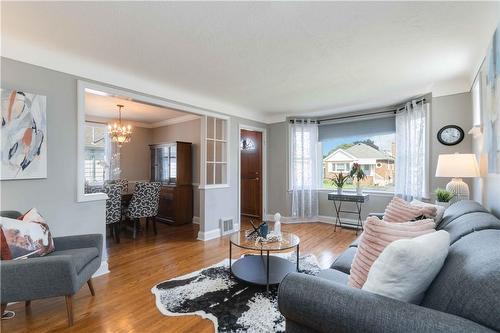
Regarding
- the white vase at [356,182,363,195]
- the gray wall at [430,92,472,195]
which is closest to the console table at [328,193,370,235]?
the white vase at [356,182,363,195]

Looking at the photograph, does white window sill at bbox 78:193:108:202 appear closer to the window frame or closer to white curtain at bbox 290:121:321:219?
the window frame

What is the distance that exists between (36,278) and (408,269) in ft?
7.57

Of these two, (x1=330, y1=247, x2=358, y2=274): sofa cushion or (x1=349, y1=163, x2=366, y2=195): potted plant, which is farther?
(x1=349, y1=163, x2=366, y2=195): potted plant

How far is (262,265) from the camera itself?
2.75m

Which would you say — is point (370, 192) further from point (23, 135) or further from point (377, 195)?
point (23, 135)

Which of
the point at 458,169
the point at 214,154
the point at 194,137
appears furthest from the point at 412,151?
the point at 194,137

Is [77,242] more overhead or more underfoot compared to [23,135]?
more underfoot

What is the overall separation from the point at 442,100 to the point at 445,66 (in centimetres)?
72

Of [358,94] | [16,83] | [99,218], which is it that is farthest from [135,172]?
[358,94]

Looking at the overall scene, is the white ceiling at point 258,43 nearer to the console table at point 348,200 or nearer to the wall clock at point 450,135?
the wall clock at point 450,135

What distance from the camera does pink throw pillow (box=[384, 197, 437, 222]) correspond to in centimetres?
197

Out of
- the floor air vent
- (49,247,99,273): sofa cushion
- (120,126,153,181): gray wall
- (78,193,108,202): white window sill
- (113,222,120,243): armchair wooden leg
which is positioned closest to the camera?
(49,247,99,273): sofa cushion

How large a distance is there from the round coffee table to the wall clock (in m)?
2.51

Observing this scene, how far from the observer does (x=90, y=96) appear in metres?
4.19
